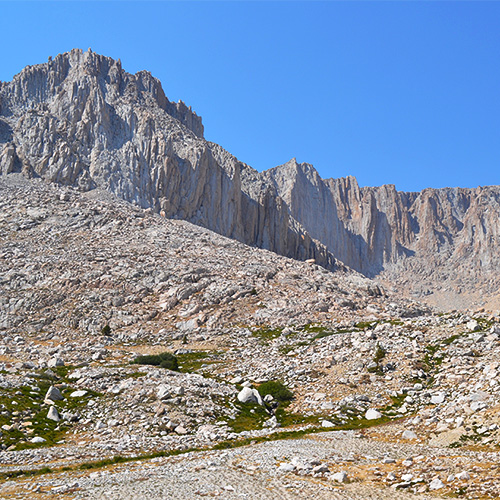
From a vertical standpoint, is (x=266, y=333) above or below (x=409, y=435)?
above

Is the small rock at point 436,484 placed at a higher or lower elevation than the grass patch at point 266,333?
lower

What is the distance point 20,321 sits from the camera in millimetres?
57156

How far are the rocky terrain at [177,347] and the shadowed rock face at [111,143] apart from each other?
42 centimetres

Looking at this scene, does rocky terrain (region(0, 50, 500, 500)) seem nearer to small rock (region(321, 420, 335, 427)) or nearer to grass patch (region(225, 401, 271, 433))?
grass patch (region(225, 401, 271, 433))

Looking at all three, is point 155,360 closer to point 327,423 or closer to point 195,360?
point 195,360

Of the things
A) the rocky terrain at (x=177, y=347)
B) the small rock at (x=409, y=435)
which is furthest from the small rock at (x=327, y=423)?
the small rock at (x=409, y=435)

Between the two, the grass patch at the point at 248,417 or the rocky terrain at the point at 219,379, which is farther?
the grass patch at the point at 248,417

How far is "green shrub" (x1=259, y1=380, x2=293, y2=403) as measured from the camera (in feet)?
108

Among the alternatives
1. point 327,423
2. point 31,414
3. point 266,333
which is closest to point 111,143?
point 266,333

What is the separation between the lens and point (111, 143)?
10644cm

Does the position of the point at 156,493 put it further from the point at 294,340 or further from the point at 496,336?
the point at 294,340

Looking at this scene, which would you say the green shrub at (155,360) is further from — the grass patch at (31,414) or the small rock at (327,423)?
the small rock at (327,423)

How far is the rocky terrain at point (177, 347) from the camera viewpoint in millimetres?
19109

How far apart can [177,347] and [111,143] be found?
67514 mm
